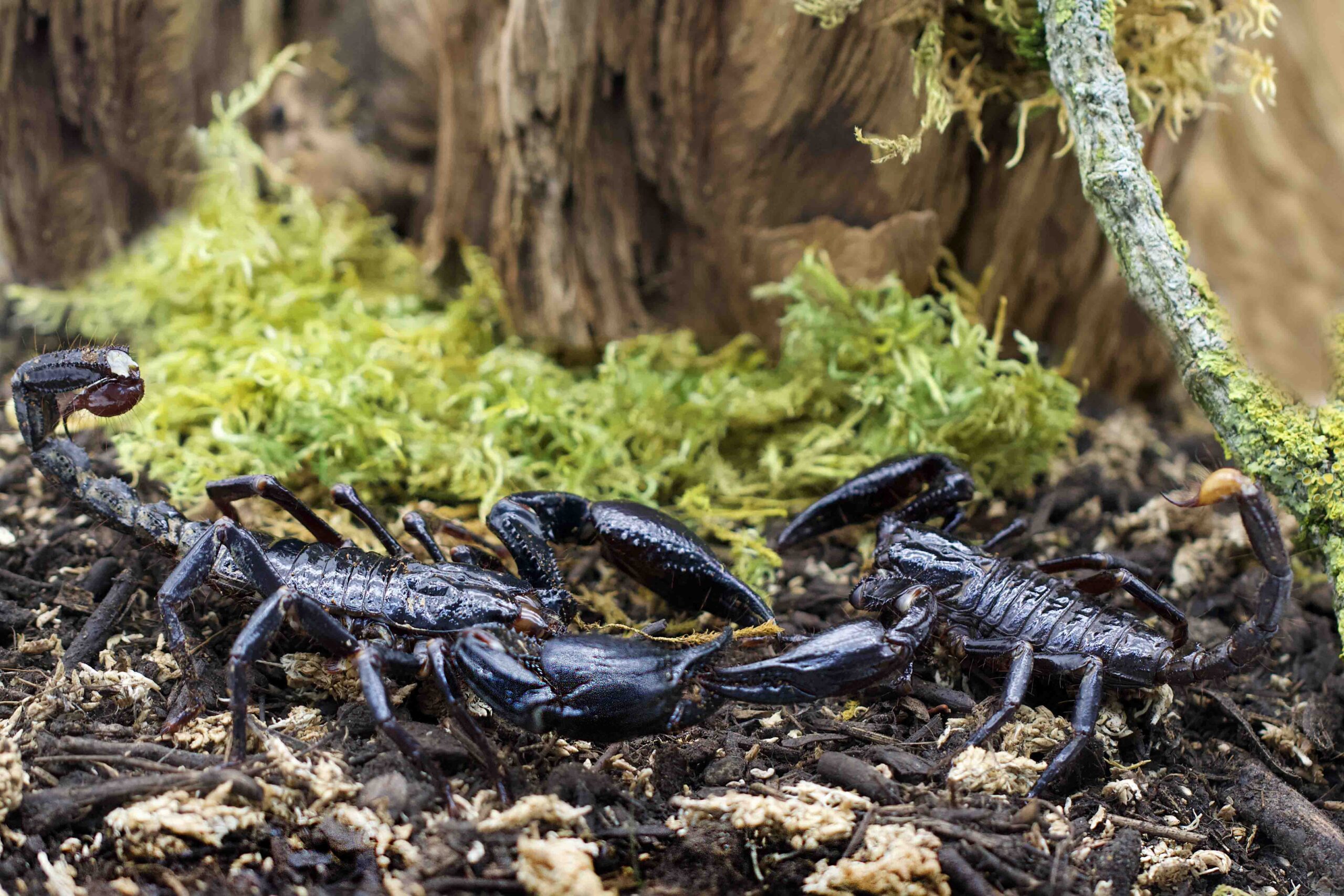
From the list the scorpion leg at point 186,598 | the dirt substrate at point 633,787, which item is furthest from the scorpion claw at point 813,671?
the scorpion leg at point 186,598

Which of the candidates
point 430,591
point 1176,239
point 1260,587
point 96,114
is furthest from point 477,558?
point 96,114

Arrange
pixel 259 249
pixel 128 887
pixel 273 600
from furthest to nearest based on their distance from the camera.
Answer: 1. pixel 259 249
2. pixel 273 600
3. pixel 128 887

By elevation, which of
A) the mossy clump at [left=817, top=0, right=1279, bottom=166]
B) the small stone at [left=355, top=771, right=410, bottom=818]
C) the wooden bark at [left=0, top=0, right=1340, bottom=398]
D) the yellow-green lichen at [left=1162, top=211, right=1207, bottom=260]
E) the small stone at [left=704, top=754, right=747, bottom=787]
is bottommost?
the small stone at [left=355, top=771, right=410, bottom=818]

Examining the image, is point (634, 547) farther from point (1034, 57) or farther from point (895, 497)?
point (1034, 57)

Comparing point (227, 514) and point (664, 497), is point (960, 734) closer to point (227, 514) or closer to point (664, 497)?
point (664, 497)

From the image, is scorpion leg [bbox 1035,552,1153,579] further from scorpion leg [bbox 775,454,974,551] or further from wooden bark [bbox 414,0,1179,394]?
wooden bark [bbox 414,0,1179,394]

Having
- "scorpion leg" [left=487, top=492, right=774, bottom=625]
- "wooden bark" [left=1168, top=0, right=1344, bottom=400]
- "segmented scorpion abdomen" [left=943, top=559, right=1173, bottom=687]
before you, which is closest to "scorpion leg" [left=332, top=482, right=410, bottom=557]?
"scorpion leg" [left=487, top=492, right=774, bottom=625]

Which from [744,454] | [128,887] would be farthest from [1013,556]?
[128,887]

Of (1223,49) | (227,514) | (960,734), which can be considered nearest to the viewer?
(960,734)
